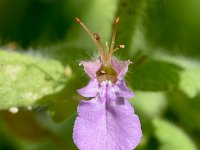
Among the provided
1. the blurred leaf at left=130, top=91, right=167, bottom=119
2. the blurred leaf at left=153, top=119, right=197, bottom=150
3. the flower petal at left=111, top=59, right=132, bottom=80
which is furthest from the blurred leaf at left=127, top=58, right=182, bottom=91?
the blurred leaf at left=130, top=91, right=167, bottom=119

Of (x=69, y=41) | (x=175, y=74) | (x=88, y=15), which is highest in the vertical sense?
(x=88, y=15)

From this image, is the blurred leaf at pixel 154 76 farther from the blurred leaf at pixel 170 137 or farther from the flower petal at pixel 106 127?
the flower petal at pixel 106 127

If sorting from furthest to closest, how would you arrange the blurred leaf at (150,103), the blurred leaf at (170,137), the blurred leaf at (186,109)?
1. the blurred leaf at (150,103)
2. the blurred leaf at (186,109)
3. the blurred leaf at (170,137)

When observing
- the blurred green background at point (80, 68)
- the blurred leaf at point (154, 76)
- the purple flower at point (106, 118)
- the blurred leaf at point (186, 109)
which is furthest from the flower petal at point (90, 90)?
the blurred leaf at point (186, 109)

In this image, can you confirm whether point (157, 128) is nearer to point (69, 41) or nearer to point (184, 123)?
point (184, 123)

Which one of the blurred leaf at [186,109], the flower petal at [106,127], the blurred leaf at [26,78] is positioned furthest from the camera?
the blurred leaf at [186,109]

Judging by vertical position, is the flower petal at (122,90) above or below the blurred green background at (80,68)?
below

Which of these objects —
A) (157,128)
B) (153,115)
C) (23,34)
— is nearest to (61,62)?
(157,128)

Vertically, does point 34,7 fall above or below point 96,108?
above
